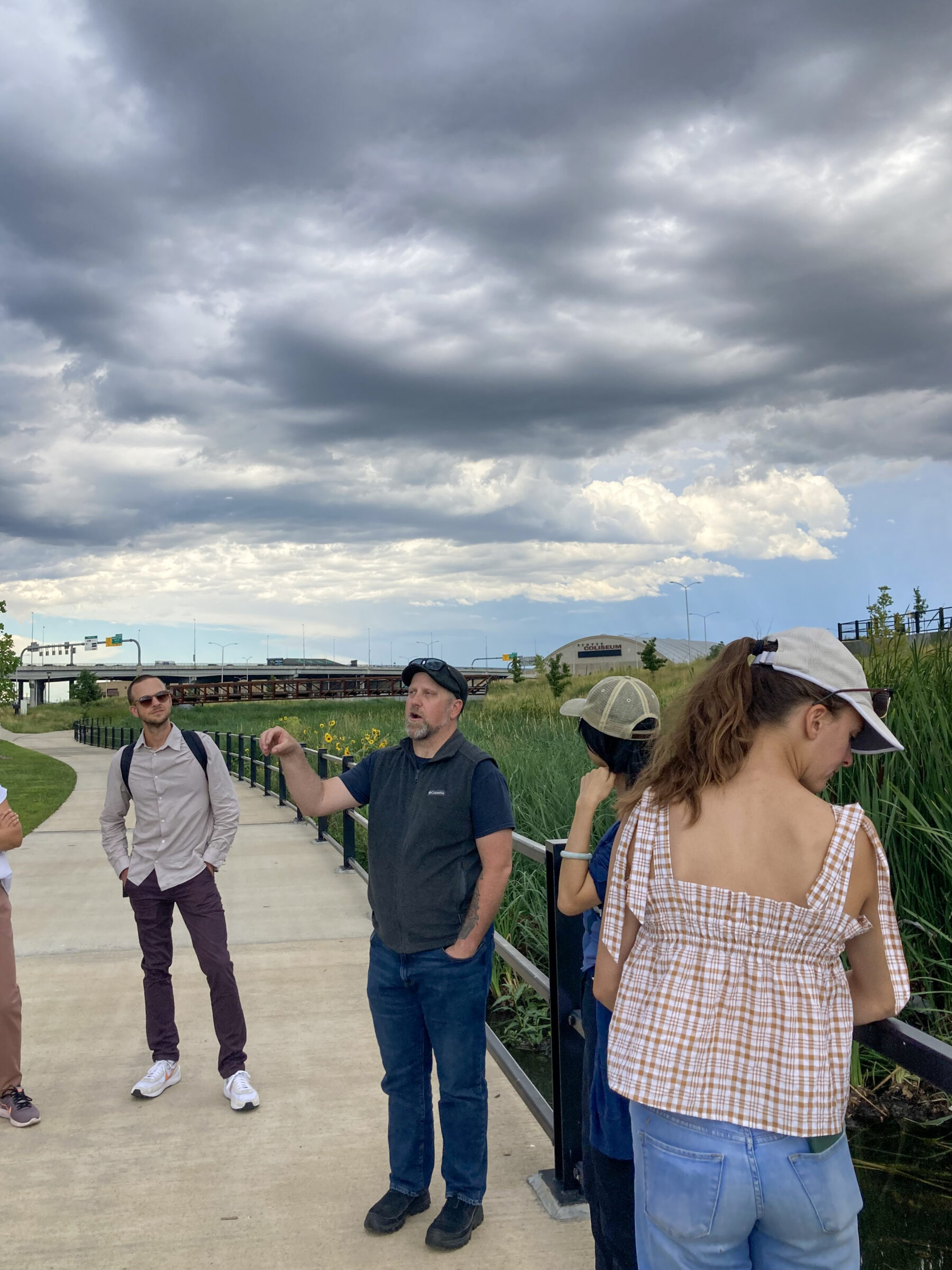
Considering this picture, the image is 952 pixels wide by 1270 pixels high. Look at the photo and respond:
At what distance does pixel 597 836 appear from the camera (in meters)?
7.29

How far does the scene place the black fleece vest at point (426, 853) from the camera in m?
3.30

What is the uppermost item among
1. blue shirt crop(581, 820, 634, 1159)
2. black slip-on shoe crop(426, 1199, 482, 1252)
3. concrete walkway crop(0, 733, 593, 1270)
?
blue shirt crop(581, 820, 634, 1159)

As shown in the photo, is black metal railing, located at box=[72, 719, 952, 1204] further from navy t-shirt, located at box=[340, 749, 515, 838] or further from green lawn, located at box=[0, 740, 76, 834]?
green lawn, located at box=[0, 740, 76, 834]

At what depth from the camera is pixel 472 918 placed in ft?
10.9

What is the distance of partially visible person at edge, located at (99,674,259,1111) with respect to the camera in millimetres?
4777

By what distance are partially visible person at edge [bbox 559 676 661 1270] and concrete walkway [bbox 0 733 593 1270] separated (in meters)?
0.96

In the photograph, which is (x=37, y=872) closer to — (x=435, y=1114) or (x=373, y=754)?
(x=435, y=1114)

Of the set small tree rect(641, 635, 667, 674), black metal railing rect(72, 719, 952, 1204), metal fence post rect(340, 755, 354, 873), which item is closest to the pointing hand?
black metal railing rect(72, 719, 952, 1204)

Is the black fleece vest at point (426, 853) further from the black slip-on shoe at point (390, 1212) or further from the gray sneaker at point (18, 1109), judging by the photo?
the gray sneaker at point (18, 1109)

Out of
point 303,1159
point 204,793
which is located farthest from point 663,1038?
point 204,793

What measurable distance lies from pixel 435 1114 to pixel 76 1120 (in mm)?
1535

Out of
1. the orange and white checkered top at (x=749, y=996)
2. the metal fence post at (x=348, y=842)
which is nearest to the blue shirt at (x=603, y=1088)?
the orange and white checkered top at (x=749, y=996)

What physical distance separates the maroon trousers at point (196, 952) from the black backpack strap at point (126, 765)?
0.45m

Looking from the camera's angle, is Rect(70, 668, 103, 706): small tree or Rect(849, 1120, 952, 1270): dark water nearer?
Rect(849, 1120, 952, 1270): dark water
